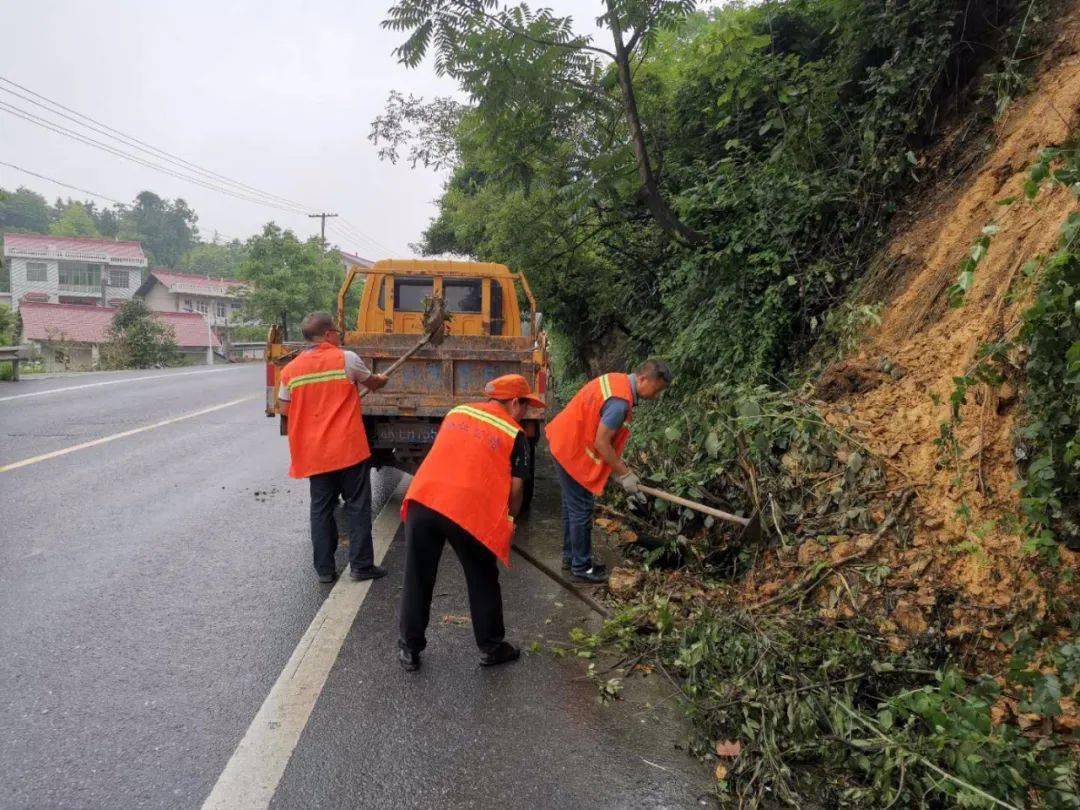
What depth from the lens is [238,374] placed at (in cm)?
2188

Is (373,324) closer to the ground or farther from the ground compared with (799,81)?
closer to the ground

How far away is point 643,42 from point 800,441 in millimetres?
4299

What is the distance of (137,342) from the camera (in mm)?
30234

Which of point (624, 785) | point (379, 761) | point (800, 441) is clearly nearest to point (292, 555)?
point (379, 761)

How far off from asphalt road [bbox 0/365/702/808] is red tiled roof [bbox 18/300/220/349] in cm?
3355

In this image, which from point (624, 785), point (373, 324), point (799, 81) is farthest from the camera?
point (373, 324)

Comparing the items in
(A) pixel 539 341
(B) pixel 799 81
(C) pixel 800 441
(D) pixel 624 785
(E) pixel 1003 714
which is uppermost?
(B) pixel 799 81

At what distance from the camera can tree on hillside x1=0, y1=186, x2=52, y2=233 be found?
77.7 meters

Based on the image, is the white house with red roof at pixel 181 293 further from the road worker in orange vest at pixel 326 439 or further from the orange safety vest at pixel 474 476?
the orange safety vest at pixel 474 476

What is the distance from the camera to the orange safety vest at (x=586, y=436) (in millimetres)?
4621

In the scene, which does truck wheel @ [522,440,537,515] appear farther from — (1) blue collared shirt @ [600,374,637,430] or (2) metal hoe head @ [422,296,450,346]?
(1) blue collared shirt @ [600,374,637,430]

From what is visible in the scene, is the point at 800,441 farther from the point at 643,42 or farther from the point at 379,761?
the point at 643,42

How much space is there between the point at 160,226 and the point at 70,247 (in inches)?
1488

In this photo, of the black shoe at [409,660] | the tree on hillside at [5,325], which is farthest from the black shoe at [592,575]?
the tree on hillside at [5,325]
